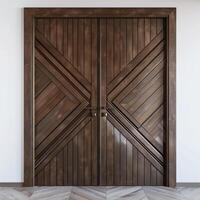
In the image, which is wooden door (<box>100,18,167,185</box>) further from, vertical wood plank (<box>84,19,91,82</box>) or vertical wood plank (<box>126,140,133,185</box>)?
vertical wood plank (<box>84,19,91,82</box>)

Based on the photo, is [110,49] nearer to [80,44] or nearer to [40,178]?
[80,44]

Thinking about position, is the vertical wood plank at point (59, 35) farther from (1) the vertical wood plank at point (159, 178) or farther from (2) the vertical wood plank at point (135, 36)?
(1) the vertical wood plank at point (159, 178)

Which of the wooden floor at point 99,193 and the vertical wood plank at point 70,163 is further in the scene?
the vertical wood plank at point 70,163

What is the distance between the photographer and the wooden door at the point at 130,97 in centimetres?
411

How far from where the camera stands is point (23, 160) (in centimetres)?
407

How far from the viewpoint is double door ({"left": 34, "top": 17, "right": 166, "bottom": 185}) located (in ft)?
13.5

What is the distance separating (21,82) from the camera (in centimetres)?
407

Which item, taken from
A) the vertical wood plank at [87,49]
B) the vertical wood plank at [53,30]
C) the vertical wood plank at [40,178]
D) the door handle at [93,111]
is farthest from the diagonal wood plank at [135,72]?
the vertical wood plank at [40,178]

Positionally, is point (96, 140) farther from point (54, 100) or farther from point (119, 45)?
point (119, 45)

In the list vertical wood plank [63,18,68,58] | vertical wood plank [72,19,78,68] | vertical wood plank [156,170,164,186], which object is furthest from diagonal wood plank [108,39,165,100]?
vertical wood plank [156,170,164,186]

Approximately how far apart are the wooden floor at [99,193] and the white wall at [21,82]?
213 millimetres

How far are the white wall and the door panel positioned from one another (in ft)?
0.72

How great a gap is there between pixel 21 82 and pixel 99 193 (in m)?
1.64

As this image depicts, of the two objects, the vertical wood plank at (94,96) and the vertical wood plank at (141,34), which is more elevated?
the vertical wood plank at (141,34)
